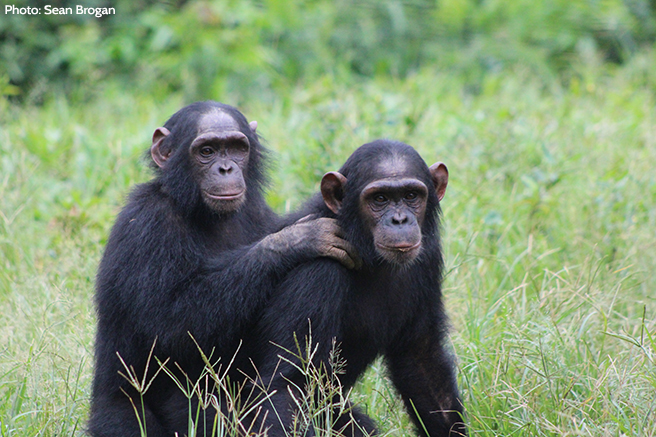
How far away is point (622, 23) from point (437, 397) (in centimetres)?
947

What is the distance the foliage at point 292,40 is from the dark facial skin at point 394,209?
6402 millimetres

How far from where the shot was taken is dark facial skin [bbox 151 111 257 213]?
4477mm

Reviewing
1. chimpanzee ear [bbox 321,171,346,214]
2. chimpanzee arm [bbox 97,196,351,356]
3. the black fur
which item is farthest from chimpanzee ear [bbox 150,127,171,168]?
chimpanzee ear [bbox 321,171,346,214]

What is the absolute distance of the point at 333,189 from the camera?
420 cm

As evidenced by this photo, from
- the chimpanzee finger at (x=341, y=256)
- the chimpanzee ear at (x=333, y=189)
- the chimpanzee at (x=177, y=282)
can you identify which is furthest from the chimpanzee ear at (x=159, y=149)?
the chimpanzee finger at (x=341, y=256)

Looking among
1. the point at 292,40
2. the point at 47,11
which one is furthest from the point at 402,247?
the point at 47,11

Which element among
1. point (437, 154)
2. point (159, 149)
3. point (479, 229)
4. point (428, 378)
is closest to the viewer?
point (428, 378)

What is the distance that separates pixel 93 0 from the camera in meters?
11.7

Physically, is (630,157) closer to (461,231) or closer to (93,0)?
(461,231)

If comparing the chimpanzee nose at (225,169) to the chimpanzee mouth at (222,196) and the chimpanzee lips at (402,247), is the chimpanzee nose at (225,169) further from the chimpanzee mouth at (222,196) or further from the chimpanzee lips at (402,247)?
the chimpanzee lips at (402,247)

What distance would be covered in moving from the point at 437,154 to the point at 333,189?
3173 mm

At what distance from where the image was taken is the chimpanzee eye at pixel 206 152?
462 cm

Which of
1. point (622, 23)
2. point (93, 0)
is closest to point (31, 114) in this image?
point (93, 0)

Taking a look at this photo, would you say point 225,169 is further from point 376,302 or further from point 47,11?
point 47,11
